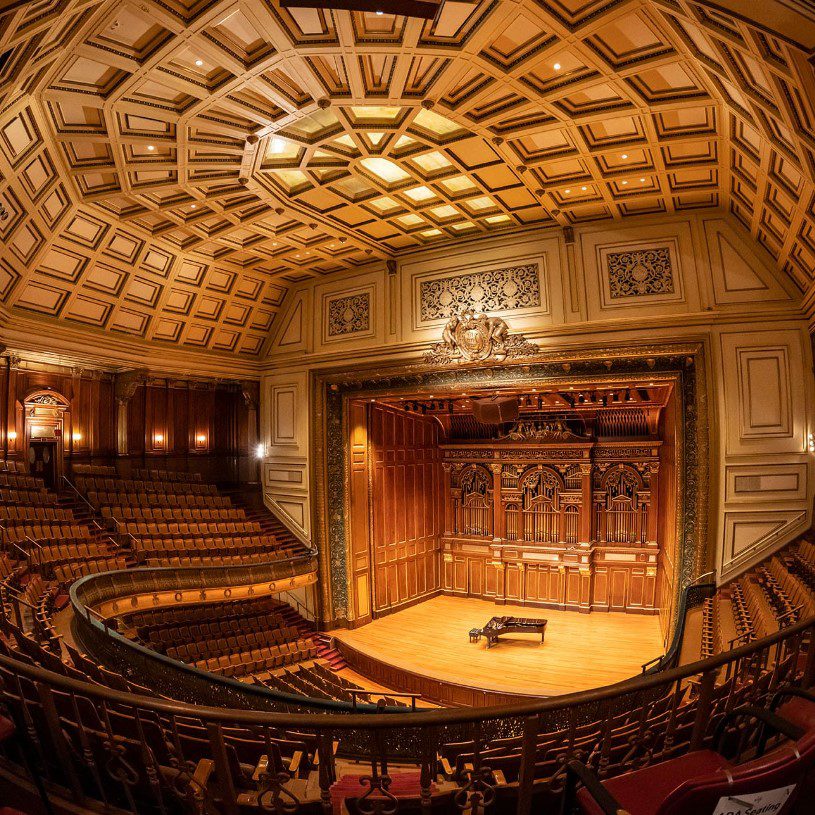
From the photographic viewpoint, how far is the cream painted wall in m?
8.27

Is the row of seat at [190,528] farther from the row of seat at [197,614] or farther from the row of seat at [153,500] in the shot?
the row of seat at [197,614]

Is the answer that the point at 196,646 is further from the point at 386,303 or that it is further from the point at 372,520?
the point at 386,303

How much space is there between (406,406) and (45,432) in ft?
24.4

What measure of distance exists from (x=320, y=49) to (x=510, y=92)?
7.07ft

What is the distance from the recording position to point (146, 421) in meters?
13.4

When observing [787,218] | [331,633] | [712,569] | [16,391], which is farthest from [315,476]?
[787,218]

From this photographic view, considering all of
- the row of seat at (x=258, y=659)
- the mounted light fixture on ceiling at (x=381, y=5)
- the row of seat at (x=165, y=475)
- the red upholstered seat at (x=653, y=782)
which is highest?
the mounted light fixture on ceiling at (x=381, y=5)

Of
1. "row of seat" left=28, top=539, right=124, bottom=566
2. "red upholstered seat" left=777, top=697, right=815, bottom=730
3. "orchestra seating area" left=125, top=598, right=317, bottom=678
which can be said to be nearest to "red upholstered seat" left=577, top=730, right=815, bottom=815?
"red upholstered seat" left=777, top=697, right=815, bottom=730

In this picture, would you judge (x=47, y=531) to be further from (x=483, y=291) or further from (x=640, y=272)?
(x=640, y=272)

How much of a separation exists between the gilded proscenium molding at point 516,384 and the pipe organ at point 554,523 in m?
3.78

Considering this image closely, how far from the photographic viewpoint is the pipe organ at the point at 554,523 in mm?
13133

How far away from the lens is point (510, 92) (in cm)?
648

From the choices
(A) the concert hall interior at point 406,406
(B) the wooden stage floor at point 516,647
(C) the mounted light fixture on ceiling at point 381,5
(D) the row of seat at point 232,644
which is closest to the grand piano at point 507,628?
(A) the concert hall interior at point 406,406

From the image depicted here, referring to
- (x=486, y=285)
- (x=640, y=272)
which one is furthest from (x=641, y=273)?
(x=486, y=285)
